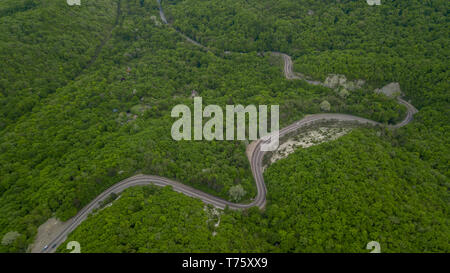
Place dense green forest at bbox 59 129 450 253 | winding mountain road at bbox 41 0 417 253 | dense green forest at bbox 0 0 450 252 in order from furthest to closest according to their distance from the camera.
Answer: winding mountain road at bbox 41 0 417 253
dense green forest at bbox 0 0 450 252
dense green forest at bbox 59 129 450 253

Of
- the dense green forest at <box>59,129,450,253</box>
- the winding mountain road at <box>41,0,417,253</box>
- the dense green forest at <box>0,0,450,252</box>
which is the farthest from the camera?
the winding mountain road at <box>41,0,417,253</box>

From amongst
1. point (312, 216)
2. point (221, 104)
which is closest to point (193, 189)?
point (312, 216)

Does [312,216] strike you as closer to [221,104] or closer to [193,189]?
[193,189]

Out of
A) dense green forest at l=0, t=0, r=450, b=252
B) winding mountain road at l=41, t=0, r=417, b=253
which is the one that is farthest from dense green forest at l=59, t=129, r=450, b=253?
winding mountain road at l=41, t=0, r=417, b=253

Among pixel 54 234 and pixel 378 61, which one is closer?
pixel 54 234

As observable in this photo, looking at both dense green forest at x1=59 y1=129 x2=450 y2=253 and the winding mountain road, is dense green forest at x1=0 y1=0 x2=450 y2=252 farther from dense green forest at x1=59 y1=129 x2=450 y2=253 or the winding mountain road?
the winding mountain road

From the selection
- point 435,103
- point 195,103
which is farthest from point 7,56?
point 435,103

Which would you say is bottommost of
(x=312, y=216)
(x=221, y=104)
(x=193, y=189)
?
(x=193, y=189)

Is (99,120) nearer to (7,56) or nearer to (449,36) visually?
(7,56)
